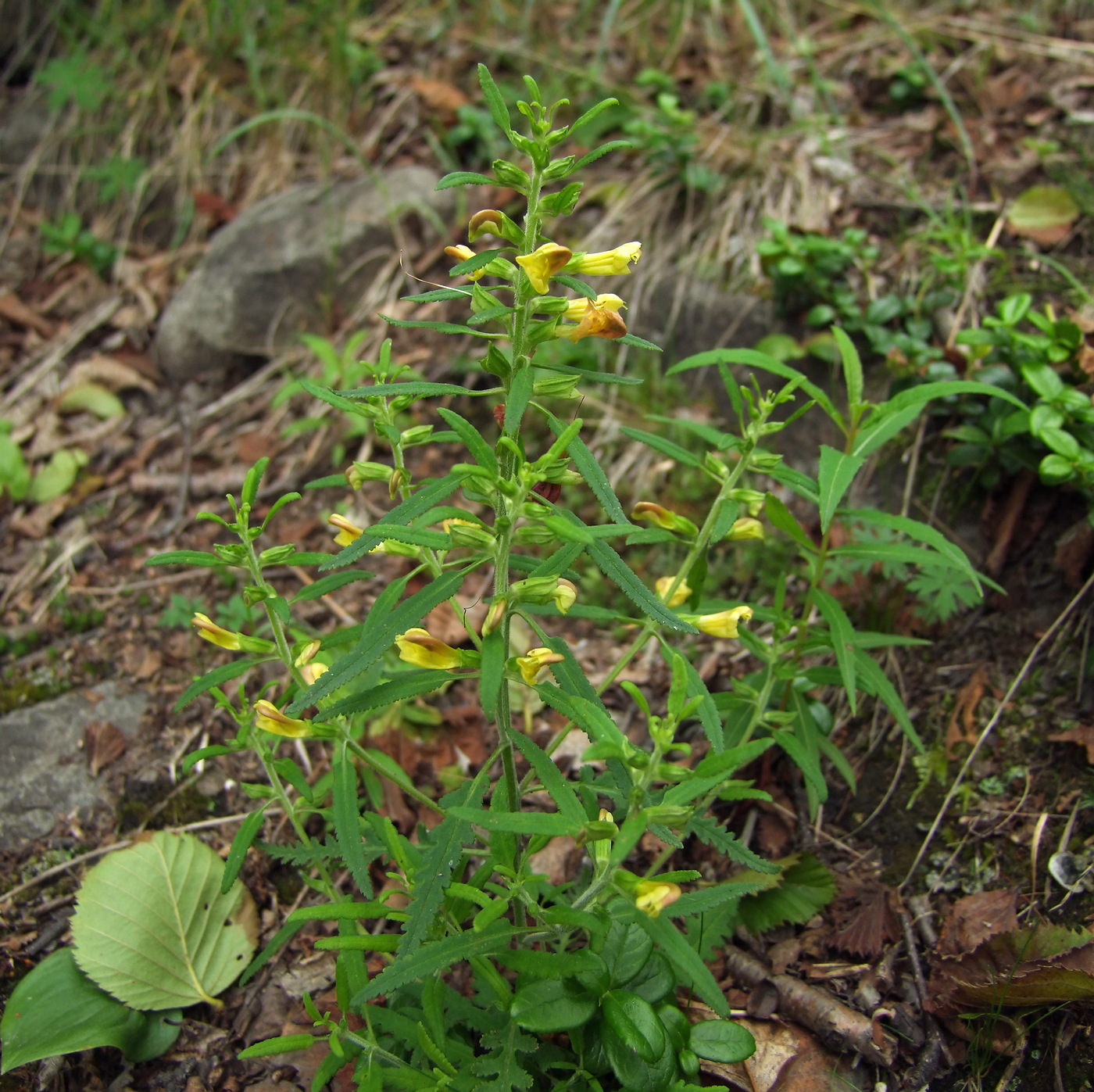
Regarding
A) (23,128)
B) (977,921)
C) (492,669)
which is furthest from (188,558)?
(23,128)

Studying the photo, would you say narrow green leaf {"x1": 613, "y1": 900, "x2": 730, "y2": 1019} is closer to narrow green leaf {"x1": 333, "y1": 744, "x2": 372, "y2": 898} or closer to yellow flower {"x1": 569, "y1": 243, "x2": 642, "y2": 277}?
narrow green leaf {"x1": 333, "y1": 744, "x2": 372, "y2": 898}

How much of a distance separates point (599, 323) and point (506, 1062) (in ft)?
4.77

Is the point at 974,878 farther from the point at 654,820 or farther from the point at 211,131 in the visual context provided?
the point at 211,131

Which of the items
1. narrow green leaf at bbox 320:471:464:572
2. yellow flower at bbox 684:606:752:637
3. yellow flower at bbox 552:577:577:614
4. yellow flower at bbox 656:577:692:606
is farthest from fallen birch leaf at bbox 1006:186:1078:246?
narrow green leaf at bbox 320:471:464:572

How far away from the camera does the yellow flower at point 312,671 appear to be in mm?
1935

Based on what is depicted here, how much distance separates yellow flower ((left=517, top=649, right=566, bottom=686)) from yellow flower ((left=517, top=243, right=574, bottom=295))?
2.25 feet

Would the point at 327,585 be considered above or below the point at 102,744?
above

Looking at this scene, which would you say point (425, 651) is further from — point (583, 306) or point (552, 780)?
point (583, 306)

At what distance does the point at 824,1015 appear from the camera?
2.08 meters

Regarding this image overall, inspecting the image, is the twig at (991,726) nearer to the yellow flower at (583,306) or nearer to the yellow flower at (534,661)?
the yellow flower at (534,661)

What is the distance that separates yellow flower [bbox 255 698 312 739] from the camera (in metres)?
1.81

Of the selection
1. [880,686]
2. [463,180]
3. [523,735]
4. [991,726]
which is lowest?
[991,726]

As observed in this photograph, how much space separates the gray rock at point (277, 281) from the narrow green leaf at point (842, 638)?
303 cm

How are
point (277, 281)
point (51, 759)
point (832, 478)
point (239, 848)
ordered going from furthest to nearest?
1. point (277, 281)
2. point (51, 759)
3. point (832, 478)
4. point (239, 848)
